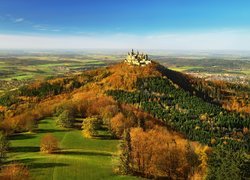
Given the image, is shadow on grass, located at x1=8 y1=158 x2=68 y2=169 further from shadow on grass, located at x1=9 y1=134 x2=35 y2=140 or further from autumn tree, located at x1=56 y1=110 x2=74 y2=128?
autumn tree, located at x1=56 y1=110 x2=74 y2=128

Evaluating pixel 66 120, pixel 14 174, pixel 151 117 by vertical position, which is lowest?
pixel 151 117

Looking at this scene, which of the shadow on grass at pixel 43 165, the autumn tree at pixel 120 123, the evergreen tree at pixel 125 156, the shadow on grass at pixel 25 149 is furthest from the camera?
the autumn tree at pixel 120 123

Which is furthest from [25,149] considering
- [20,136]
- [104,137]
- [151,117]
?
[151,117]

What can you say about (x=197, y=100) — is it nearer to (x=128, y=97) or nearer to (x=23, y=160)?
(x=128, y=97)

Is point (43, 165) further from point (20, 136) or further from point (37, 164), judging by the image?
point (20, 136)

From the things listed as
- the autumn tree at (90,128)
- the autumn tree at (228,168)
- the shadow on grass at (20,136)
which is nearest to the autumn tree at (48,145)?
the autumn tree at (90,128)

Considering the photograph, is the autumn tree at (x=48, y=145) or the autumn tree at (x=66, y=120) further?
the autumn tree at (x=66, y=120)

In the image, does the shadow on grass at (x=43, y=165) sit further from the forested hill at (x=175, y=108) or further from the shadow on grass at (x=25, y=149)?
the forested hill at (x=175, y=108)

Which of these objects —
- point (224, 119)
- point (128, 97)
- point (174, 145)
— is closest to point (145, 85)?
point (128, 97)
